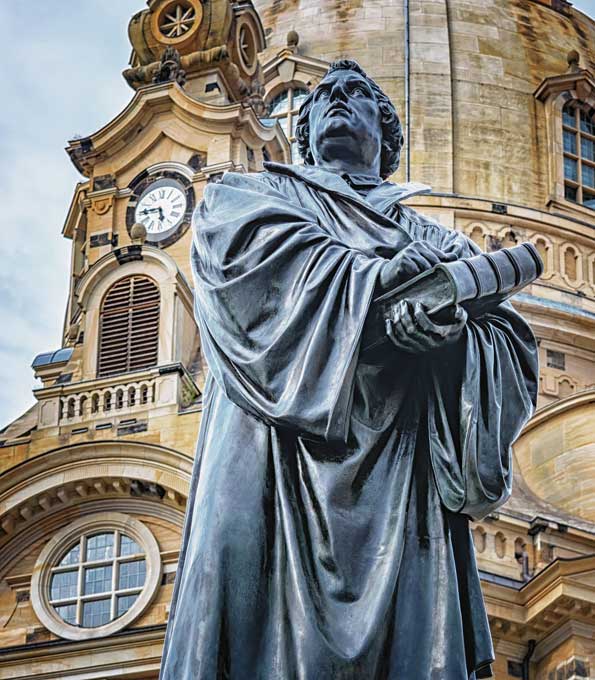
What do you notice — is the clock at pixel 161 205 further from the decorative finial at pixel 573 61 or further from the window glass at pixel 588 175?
the decorative finial at pixel 573 61

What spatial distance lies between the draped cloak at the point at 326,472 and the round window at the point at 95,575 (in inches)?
885

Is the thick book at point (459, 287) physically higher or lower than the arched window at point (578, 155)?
lower

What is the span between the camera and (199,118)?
3431cm

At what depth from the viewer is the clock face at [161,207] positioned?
3366 cm

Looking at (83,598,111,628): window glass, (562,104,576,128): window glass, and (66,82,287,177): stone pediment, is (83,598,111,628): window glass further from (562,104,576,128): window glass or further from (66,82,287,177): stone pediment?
(562,104,576,128): window glass

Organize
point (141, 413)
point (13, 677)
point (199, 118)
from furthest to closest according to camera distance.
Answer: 1. point (199, 118)
2. point (141, 413)
3. point (13, 677)

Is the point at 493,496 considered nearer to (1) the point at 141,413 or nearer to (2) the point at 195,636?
(2) the point at 195,636

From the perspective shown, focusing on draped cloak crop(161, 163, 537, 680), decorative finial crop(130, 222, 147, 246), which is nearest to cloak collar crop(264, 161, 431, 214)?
draped cloak crop(161, 163, 537, 680)

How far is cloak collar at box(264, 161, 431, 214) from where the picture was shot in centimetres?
477

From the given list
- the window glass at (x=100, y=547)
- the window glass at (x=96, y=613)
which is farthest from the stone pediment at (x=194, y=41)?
the window glass at (x=96, y=613)

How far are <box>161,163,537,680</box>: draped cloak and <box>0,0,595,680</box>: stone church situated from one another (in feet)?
59.9

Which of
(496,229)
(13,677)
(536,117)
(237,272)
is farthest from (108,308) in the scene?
(237,272)

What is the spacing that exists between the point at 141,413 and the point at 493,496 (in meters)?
23.9

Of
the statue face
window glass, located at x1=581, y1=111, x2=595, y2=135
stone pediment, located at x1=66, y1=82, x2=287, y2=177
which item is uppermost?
window glass, located at x1=581, y1=111, x2=595, y2=135
